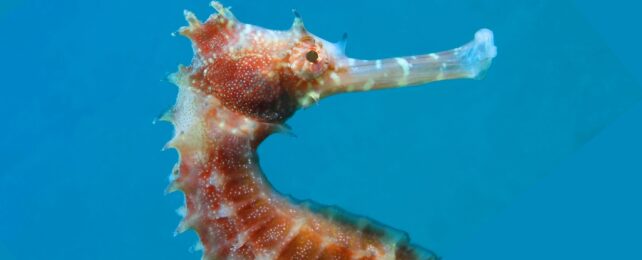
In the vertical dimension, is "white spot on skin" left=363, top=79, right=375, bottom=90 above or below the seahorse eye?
above

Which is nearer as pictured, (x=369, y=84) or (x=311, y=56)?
(x=311, y=56)

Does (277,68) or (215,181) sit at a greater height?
(277,68)

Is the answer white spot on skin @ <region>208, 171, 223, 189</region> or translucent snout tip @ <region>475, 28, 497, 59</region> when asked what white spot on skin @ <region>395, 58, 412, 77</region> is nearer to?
translucent snout tip @ <region>475, 28, 497, 59</region>

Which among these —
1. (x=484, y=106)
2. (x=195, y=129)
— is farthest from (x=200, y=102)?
(x=484, y=106)

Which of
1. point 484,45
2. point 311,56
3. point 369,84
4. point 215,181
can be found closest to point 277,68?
point 311,56

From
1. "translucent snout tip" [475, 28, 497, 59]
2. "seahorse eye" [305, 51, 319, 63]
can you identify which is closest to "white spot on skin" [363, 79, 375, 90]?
"seahorse eye" [305, 51, 319, 63]

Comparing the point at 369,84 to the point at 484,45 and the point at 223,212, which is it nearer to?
the point at 484,45

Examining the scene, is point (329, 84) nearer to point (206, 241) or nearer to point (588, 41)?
point (206, 241)

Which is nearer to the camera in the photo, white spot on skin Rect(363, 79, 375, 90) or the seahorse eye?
the seahorse eye

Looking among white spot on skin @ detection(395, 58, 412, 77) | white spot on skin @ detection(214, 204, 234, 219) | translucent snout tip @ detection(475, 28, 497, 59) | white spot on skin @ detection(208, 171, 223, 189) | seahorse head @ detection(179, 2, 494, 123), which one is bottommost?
white spot on skin @ detection(214, 204, 234, 219)
